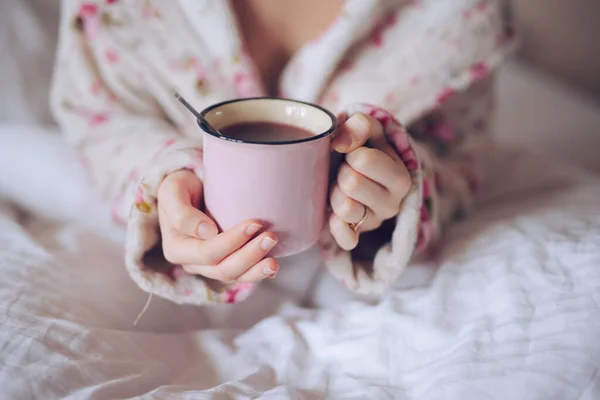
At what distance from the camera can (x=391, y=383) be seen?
0.49 m

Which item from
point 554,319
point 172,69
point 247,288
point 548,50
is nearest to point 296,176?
point 247,288

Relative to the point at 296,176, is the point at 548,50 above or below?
below

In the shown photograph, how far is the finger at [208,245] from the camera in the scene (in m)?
0.43

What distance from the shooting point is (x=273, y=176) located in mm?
418

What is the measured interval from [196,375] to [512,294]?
30 centimetres

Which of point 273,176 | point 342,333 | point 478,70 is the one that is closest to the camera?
point 273,176

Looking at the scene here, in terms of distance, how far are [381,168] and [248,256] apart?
0.43 ft

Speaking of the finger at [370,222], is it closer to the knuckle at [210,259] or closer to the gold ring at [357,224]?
the gold ring at [357,224]

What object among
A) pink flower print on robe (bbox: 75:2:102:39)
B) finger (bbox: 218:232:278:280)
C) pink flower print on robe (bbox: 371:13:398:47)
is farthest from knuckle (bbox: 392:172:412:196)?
pink flower print on robe (bbox: 75:2:102:39)

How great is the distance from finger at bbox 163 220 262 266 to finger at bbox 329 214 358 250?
0.26 feet

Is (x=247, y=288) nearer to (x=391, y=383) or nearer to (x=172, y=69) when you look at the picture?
(x=391, y=383)

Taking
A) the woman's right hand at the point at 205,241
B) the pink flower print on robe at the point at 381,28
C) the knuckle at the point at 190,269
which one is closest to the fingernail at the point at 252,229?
the woman's right hand at the point at 205,241

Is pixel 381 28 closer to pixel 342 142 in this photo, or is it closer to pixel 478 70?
pixel 478 70

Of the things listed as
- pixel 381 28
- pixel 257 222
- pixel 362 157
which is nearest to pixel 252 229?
pixel 257 222
